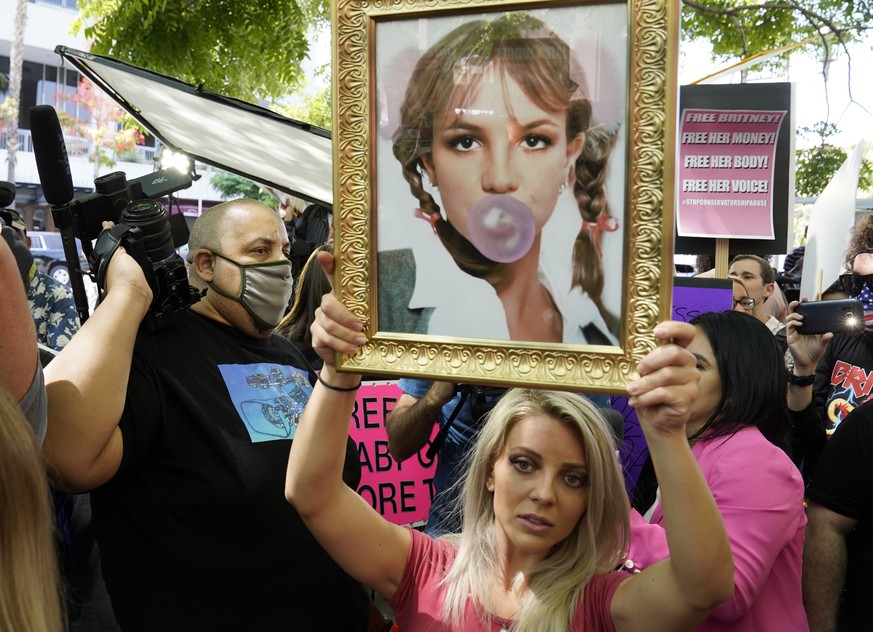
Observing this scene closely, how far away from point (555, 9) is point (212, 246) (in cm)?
165

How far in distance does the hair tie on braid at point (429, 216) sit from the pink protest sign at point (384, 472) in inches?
110

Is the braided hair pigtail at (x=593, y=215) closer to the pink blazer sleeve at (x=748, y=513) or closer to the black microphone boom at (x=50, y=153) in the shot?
the pink blazer sleeve at (x=748, y=513)

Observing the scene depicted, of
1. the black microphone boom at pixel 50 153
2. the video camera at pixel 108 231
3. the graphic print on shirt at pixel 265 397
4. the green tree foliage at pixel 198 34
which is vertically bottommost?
the graphic print on shirt at pixel 265 397

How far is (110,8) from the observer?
20.5 ft

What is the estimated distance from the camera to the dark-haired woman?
2113 millimetres

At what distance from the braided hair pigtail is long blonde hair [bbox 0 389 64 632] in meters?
0.90

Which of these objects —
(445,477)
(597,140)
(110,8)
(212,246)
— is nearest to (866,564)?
(445,477)

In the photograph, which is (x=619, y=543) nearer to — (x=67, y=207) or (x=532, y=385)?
(x=532, y=385)

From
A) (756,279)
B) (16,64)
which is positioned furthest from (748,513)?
(16,64)

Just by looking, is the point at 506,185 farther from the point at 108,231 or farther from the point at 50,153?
the point at 50,153

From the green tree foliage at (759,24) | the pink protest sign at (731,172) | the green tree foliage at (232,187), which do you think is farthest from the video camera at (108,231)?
the green tree foliage at (232,187)

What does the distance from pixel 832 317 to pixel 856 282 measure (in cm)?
27

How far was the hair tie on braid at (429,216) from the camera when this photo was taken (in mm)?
1544

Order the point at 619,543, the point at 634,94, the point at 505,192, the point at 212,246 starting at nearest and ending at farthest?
the point at 634,94 → the point at 505,192 → the point at 619,543 → the point at 212,246
